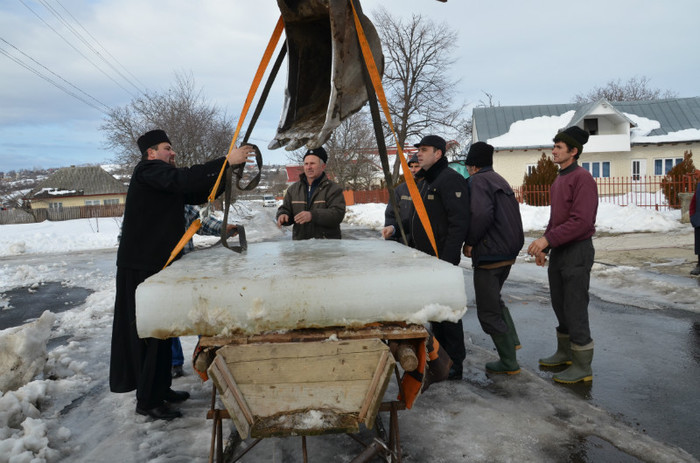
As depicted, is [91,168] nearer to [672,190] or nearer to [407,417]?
[672,190]

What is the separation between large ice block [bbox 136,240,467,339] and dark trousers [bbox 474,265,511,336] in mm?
1946

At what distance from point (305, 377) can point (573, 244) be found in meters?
2.62

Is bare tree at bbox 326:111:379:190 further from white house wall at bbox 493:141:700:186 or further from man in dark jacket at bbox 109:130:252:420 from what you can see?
man in dark jacket at bbox 109:130:252:420

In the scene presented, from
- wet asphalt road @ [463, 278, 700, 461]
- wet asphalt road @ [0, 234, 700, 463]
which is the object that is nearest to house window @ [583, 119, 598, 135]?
wet asphalt road @ [0, 234, 700, 463]

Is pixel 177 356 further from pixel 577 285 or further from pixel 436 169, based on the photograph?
pixel 577 285

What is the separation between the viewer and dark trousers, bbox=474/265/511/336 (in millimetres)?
3672

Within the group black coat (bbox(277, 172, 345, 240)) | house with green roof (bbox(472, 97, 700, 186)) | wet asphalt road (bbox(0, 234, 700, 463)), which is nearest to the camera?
wet asphalt road (bbox(0, 234, 700, 463))

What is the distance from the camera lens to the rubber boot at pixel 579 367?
11.6ft

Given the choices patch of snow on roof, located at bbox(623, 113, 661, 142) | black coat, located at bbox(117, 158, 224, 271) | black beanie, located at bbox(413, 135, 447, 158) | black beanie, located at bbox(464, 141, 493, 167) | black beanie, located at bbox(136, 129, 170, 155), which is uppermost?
patch of snow on roof, located at bbox(623, 113, 661, 142)

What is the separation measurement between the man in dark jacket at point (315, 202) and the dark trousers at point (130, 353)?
5.27ft

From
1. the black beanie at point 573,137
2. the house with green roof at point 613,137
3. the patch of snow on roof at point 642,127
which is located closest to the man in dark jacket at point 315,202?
the black beanie at point 573,137

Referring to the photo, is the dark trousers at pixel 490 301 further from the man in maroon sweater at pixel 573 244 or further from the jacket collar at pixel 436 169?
the jacket collar at pixel 436 169

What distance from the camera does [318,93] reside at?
358 centimetres

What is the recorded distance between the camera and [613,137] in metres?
26.9
